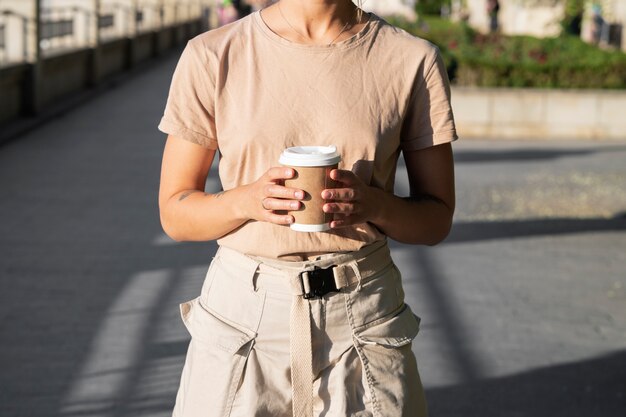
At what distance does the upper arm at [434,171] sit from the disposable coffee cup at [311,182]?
1.49ft

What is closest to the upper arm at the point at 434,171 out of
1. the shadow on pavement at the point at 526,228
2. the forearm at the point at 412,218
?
the forearm at the point at 412,218

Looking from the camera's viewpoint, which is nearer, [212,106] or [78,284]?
[212,106]

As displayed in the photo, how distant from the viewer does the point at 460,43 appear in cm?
1984

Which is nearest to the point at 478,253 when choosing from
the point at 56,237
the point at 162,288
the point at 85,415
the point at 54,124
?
the point at 162,288

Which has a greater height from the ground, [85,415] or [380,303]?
[380,303]

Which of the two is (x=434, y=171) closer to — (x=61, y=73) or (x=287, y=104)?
(x=287, y=104)

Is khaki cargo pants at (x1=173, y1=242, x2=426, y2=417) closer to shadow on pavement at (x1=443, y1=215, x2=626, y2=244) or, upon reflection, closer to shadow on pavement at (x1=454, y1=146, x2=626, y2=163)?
shadow on pavement at (x1=443, y1=215, x2=626, y2=244)

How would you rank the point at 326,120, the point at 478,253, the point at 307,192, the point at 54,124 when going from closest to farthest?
the point at 307,192
the point at 326,120
the point at 478,253
the point at 54,124

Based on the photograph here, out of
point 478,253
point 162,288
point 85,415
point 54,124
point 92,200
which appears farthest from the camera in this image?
point 54,124

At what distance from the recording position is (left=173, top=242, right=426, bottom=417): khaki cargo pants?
8.89ft

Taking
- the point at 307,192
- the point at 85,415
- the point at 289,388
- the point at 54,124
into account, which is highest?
the point at 307,192

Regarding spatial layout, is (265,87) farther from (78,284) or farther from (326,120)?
(78,284)

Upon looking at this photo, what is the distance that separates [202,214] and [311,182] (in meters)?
0.40

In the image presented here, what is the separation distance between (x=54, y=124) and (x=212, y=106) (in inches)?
570
